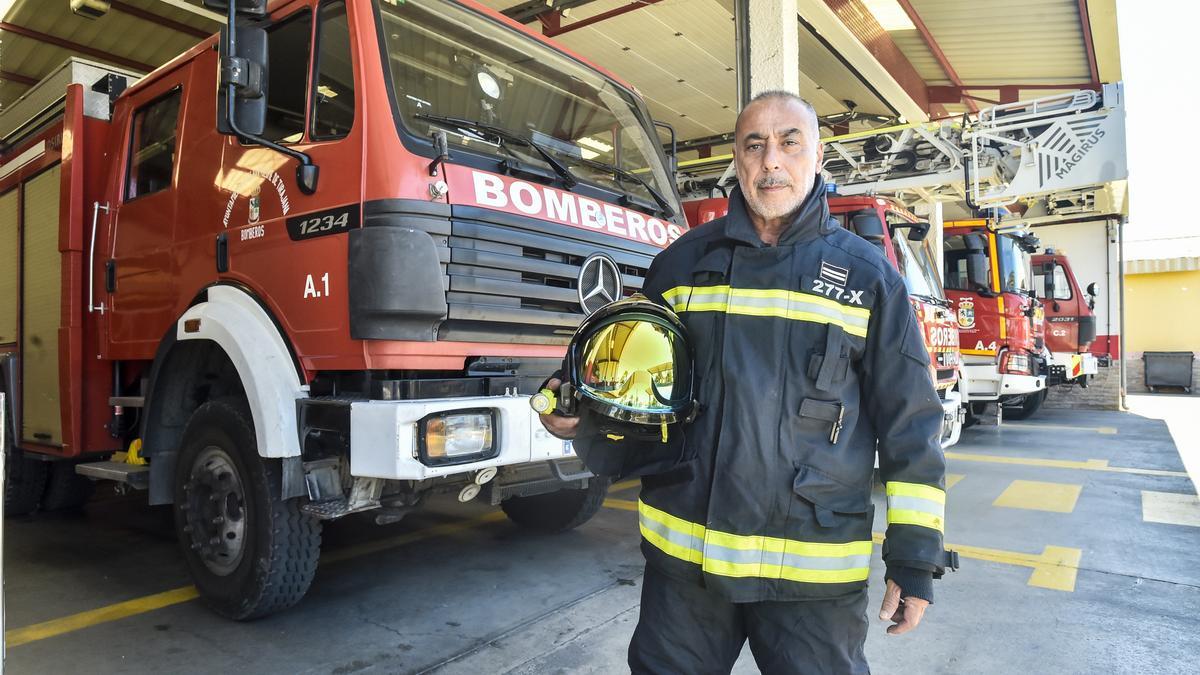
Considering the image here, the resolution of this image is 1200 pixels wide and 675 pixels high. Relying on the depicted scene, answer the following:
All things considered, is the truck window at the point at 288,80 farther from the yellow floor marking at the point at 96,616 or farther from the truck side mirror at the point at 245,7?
the yellow floor marking at the point at 96,616

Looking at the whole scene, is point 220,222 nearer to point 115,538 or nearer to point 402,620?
point 402,620

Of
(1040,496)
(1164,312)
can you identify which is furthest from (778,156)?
(1164,312)

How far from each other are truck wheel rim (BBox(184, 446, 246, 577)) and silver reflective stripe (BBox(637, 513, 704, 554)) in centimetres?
198

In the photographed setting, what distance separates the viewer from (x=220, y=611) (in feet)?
10.1

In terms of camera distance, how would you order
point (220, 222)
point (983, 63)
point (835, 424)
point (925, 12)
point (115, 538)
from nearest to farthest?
point (835, 424), point (220, 222), point (115, 538), point (925, 12), point (983, 63)

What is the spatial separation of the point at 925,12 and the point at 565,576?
7.47 metres

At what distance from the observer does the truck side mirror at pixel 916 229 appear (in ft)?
20.8

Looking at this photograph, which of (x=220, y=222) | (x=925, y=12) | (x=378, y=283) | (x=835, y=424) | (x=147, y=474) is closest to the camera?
(x=835, y=424)

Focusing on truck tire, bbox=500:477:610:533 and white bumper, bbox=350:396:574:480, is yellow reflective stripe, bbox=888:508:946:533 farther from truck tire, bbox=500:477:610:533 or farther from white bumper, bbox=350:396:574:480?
truck tire, bbox=500:477:610:533

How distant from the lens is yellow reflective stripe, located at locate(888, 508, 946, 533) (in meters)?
1.43

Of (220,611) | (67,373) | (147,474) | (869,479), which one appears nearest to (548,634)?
(220,611)

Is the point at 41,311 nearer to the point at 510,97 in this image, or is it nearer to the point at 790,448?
the point at 510,97

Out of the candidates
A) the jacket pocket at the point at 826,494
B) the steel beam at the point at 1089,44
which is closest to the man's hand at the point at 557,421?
the jacket pocket at the point at 826,494

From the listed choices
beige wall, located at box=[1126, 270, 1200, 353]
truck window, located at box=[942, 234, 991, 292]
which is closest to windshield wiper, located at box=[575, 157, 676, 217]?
truck window, located at box=[942, 234, 991, 292]
